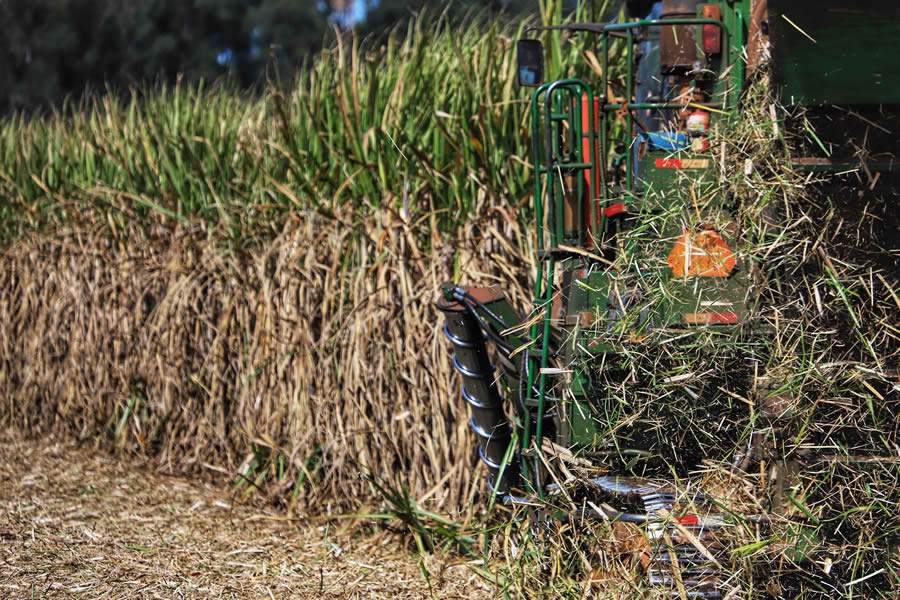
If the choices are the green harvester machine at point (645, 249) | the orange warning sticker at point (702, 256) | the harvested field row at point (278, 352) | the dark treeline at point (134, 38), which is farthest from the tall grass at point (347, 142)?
the dark treeline at point (134, 38)

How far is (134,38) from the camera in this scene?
26.3m

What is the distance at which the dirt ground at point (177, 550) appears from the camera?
14.5ft

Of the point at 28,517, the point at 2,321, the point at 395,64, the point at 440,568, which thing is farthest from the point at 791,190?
the point at 2,321

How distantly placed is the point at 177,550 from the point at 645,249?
287 cm

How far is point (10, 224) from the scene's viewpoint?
850 cm

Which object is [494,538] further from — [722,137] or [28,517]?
[28,517]

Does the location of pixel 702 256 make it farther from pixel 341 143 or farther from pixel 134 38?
pixel 134 38

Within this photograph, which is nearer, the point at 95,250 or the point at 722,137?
the point at 722,137

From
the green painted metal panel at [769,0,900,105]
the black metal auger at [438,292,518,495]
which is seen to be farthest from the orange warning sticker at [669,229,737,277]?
the black metal auger at [438,292,518,495]

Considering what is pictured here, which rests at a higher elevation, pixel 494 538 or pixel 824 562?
pixel 824 562

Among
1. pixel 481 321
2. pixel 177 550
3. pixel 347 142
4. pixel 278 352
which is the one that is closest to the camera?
pixel 481 321

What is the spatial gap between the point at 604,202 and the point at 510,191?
1276 mm

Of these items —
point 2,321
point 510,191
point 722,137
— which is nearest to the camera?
point 722,137

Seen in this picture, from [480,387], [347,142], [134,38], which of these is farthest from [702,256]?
[134,38]
